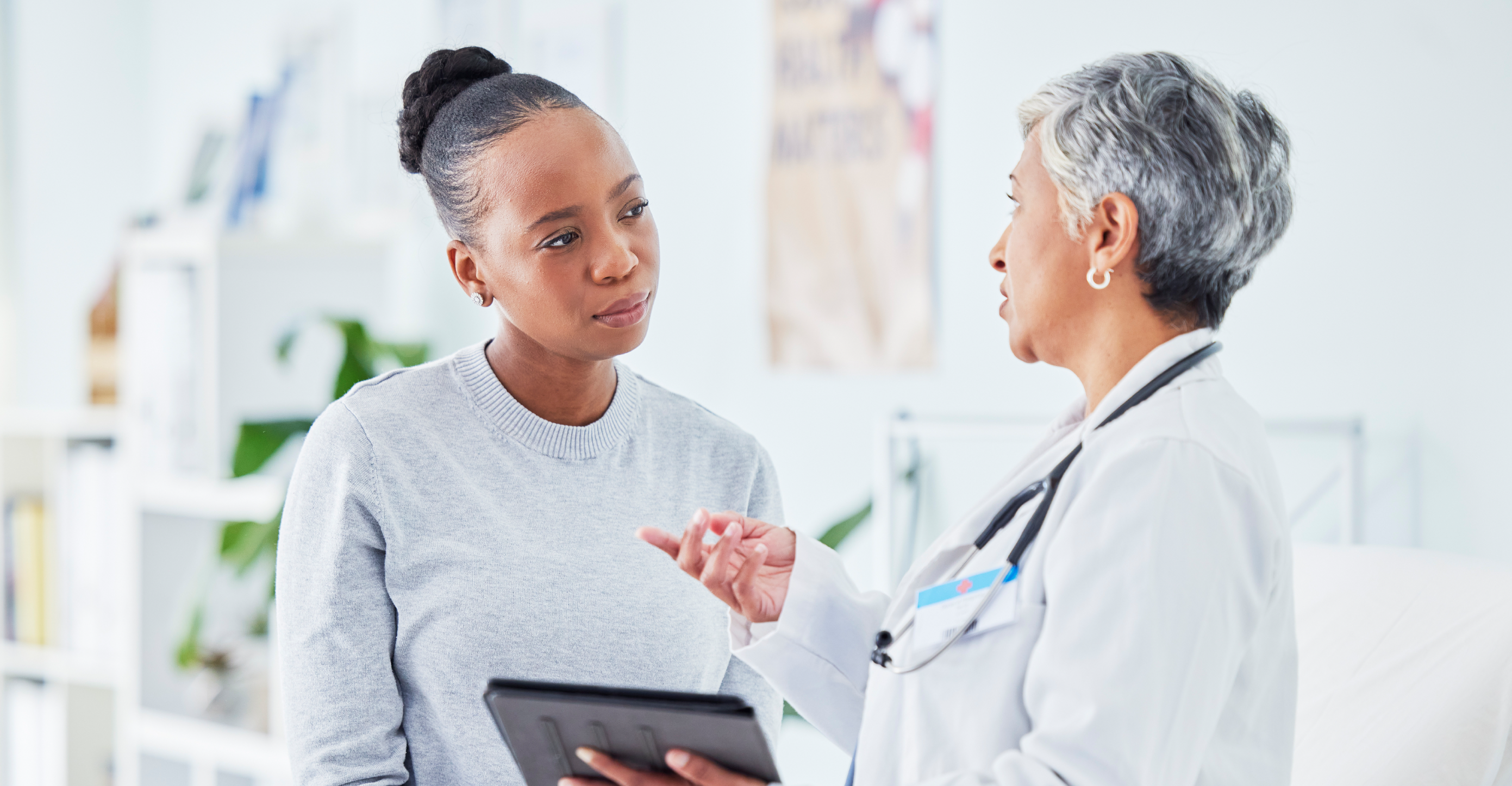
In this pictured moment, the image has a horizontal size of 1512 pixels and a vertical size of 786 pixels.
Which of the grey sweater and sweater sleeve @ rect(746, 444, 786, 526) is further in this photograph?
sweater sleeve @ rect(746, 444, 786, 526)

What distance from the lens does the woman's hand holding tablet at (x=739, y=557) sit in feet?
3.47

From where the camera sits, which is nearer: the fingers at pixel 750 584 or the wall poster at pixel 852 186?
the fingers at pixel 750 584

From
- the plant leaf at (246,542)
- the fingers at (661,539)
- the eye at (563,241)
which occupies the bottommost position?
the plant leaf at (246,542)

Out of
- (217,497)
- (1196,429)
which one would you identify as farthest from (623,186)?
(217,497)

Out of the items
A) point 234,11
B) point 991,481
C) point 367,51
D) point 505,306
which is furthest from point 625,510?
point 234,11

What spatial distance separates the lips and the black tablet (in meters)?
0.39

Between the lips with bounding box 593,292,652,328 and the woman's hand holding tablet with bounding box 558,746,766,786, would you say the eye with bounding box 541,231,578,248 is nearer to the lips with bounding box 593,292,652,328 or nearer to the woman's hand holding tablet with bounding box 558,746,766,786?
the lips with bounding box 593,292,652,328

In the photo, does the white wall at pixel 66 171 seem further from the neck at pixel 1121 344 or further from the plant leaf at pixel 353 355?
the neck at pixel 1121 344

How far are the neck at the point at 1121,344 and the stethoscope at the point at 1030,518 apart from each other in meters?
0.03

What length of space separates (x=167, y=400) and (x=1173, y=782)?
2.50m

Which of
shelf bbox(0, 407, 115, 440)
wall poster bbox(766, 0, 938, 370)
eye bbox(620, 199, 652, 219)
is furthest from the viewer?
shelf bbox(0, 407, 115, 440)

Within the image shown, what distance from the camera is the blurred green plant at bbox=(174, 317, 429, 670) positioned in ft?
7.82

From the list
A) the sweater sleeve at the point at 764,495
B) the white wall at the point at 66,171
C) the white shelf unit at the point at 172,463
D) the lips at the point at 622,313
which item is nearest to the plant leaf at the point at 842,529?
the sweater sleeve at the point at 764,495

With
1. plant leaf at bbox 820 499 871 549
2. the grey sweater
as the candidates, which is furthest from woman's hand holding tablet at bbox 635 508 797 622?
plant leaf at bbox 820 499 871 549
